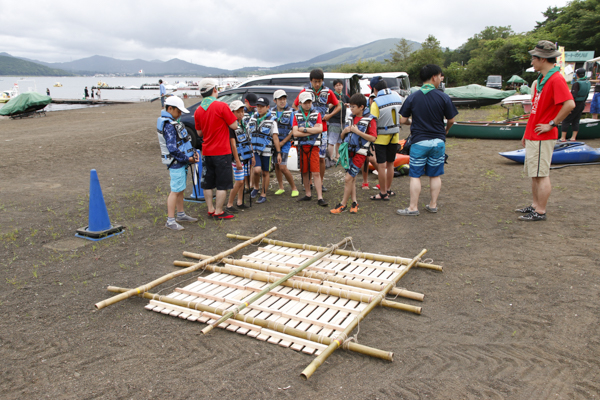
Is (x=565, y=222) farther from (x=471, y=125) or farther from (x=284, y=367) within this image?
(x=471, y=125)

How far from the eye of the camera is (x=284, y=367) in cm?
269

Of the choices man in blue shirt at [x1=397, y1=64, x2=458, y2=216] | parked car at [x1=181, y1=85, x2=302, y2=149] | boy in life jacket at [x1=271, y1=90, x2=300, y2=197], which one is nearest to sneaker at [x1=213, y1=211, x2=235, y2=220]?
boy in life jacket at [x1=271, y1=90, x2=300, y2=197]

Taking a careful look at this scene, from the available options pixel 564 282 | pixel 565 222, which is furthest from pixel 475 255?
pixel 565 222

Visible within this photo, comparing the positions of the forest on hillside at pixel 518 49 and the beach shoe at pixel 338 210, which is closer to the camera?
the beach shoe at pixel 338 210

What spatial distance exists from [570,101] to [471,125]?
864 centimetres

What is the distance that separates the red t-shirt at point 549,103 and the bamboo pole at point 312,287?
3.53m

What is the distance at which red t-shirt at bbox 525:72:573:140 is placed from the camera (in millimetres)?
4914

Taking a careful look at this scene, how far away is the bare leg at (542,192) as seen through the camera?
5293 mm

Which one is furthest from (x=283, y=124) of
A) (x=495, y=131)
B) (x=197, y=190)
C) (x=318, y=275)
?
(x=495, y=131)

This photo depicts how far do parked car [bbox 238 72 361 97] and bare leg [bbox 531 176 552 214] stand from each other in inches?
198

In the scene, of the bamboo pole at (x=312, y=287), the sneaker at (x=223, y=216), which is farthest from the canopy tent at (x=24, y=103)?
the bamboo pole at (x=312, y=287)

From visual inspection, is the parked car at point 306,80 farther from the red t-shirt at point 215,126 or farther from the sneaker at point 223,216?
the sneaker at point 223,216

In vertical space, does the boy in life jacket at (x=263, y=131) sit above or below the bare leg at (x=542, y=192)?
above

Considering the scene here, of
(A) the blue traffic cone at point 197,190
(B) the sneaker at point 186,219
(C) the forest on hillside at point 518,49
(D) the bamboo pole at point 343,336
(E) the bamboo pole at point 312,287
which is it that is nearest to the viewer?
(D) the bamboo pole at point 343,336
